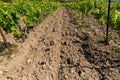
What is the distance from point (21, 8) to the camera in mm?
20609

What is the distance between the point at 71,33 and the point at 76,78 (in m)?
7.47

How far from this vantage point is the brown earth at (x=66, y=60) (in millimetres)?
8750

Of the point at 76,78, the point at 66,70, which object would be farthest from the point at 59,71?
the point at 76,78

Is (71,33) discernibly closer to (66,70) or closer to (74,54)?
(74,54)

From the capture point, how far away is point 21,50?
13.1 metres

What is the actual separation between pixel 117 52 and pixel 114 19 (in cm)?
220

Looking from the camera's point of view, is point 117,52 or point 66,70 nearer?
point 66,70

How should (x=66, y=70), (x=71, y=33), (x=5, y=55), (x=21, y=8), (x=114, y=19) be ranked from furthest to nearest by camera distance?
(x=21, y=8) < (x=71, y=33) < (x=5, y=55) < (x=114, y=19) < (x=66, y=70)

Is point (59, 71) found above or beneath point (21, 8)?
beneath

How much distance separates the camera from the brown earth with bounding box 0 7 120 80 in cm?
875

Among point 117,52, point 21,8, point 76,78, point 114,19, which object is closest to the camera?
point 76,78

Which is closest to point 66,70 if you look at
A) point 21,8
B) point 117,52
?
point 117,52

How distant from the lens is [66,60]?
10250 millimetres

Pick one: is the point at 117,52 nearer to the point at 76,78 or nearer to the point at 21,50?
the point at 76,78
